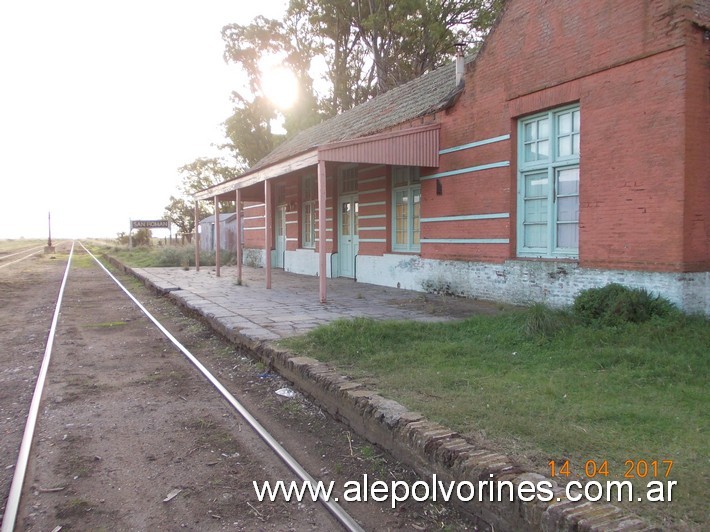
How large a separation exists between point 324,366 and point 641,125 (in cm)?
547

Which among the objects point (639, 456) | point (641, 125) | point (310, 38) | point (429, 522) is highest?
point (310, 38)

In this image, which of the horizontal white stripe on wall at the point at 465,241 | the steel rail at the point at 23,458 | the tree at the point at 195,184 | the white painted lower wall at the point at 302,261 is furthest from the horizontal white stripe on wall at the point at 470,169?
the tree at the point at 195,184

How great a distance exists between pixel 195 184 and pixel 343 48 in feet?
99.3

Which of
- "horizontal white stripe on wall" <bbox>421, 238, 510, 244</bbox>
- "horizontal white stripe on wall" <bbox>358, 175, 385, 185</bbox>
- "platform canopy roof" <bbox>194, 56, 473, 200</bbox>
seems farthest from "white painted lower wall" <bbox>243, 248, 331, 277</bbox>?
"horizontal white stripe on wall" <bbox>421, 238, 510, 244</bbox>

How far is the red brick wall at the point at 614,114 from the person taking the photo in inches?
270

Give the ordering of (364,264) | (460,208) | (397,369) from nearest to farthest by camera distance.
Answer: (397,369)
(460,208)
(364,264)

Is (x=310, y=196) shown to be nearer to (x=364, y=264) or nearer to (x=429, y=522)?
(x=364, y=264)

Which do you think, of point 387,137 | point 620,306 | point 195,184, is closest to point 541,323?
point 620,306

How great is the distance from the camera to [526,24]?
9.06 m

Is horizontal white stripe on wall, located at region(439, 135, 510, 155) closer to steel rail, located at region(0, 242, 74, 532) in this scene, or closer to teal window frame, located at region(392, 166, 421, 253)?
teal window frame, located at region(392, 166, 421, 253)

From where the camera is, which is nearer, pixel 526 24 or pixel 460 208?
pixel 526 24

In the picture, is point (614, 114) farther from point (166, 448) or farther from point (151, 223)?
point (151, 223)

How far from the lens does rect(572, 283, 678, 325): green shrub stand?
6.61m

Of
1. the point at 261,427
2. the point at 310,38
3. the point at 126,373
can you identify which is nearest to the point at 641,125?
the point at 261,427
